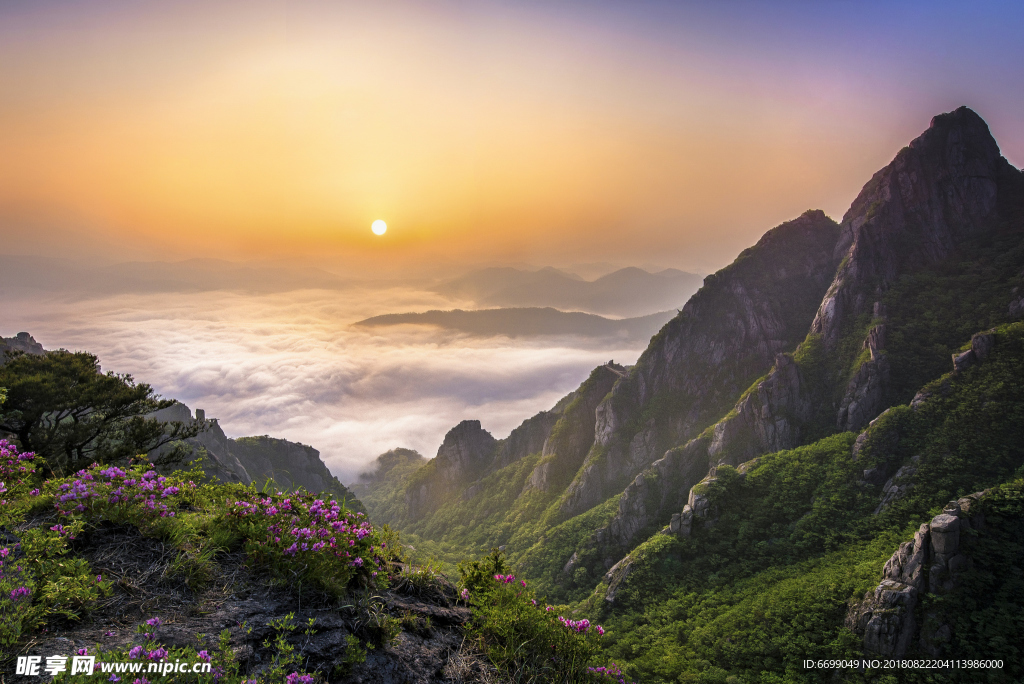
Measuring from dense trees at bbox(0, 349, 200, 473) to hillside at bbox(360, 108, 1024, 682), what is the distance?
33.1 metres

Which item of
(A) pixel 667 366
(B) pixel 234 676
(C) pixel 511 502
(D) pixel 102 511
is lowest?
(C) pixel 511 502

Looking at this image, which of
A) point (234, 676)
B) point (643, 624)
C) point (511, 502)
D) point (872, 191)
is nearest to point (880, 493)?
point (643, 624)

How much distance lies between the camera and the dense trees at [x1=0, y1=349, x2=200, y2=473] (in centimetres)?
1791

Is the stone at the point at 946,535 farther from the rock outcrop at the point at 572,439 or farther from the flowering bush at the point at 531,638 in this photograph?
the rock outcrop at the point at 572,439

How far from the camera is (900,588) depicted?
27.5m

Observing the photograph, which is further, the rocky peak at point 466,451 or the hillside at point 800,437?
the rocky peak at point 466,451

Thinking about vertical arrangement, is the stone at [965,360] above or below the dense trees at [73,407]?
above

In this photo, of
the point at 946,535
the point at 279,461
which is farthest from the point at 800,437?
the point at 279,461

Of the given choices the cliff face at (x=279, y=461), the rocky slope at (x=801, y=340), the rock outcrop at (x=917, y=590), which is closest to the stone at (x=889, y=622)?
the rock outcrop at (x=917, y=590)

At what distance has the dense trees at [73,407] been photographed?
1791 cm

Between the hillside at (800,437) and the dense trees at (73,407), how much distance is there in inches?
1301

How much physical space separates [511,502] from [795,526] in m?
86.3

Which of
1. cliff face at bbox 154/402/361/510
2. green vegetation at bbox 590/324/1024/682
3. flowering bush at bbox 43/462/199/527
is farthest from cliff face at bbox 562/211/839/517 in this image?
flowering bush at bbox 43/462/199/527

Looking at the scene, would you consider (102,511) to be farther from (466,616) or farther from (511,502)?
(511,502)
